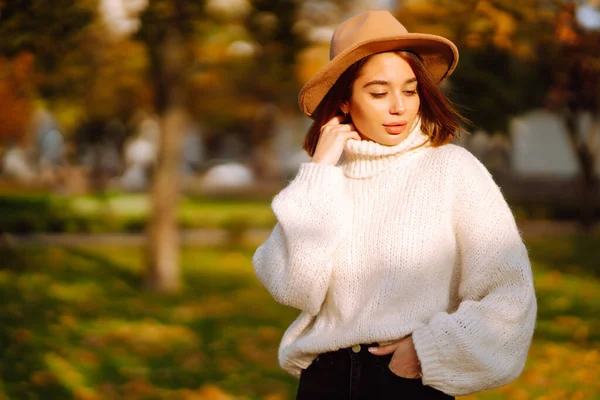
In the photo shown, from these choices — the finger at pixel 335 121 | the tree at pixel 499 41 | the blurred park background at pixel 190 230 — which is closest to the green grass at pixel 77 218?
the blurred park background at pixel 190 230

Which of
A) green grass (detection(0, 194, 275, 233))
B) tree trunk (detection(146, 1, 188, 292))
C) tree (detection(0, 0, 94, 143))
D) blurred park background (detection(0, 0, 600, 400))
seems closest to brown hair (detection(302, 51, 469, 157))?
blurred park background (detection(0, 0, 600, 400))

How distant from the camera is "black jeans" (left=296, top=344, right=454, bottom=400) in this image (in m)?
2.31

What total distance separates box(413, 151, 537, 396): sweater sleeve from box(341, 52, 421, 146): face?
0.25 m

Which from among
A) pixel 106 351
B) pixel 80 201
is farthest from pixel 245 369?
pixel 80 201

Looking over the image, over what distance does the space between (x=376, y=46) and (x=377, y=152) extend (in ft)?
1.06

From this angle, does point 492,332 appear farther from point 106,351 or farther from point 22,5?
point 106,351

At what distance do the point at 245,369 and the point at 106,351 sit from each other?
1.33 metres

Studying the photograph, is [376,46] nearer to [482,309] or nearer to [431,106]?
[431,106]

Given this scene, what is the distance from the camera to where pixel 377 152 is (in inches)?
95.0

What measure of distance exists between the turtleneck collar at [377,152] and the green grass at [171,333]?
3903 mm

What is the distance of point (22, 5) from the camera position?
4.68m

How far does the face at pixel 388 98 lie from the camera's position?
2381mm

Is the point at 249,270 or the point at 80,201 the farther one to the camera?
the point at 80,201

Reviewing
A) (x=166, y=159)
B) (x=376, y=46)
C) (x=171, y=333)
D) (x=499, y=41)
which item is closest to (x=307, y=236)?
(x=376, y=46)
